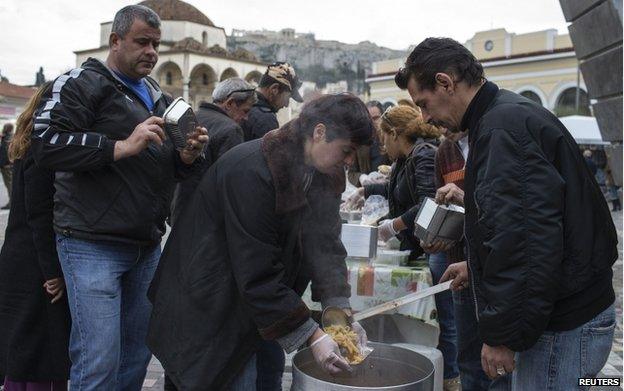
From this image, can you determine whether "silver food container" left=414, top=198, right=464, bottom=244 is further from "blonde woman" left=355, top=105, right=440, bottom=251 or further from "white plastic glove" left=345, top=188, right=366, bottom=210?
"white plastic glove" left=345, top=188, right=366, bottom=210

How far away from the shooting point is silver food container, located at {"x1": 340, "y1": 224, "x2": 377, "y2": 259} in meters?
3.61

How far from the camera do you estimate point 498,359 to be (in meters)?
2.01

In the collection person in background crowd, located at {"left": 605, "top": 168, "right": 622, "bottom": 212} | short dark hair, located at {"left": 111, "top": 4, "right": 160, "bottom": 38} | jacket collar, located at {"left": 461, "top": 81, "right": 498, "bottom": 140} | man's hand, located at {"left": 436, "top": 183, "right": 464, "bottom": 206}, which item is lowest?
person in background crowd, located at {"left": 605, "top": 168, "right": 622, "bottom": 212}

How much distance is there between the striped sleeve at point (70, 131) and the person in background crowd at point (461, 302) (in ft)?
5.22

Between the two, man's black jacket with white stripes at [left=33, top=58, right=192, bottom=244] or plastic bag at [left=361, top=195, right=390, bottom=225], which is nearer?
man's black jacket with white stripes at [left=33, top=58, right=192, bottom=244]

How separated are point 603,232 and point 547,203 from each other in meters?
0.28

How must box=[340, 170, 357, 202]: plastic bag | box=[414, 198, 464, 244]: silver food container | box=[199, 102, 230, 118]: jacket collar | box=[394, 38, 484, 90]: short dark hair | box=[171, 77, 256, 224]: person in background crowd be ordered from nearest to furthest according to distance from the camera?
box=[394, 38, 484, 90]: short dark hair → box=[414, 198, 464, 244]: silver food container → box=[171, 77, 256, 224]: person in background crowd → box=[199, 102, 230, 118]: jacket collar → box=[340, 170, 357, 202]: plastic bag

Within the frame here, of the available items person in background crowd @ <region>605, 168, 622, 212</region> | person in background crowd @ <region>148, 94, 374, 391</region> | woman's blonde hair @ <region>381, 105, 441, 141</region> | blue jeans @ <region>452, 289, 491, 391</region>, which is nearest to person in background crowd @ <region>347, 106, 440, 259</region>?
woman's blonde hair @ <region>381, 105, 441, 141</region>

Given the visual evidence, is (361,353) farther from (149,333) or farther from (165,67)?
(165,67)


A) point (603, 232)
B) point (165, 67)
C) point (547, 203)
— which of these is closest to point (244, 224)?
point (547, 203)

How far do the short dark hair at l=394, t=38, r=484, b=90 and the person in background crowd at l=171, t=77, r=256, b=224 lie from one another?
121 centimetres

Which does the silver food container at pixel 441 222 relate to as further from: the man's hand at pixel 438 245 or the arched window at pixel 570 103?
the arched window at pixel 570 103

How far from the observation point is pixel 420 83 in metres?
2.15

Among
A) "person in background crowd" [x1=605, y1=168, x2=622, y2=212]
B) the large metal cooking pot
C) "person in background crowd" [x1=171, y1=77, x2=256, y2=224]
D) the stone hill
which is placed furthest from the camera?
the stone hill
